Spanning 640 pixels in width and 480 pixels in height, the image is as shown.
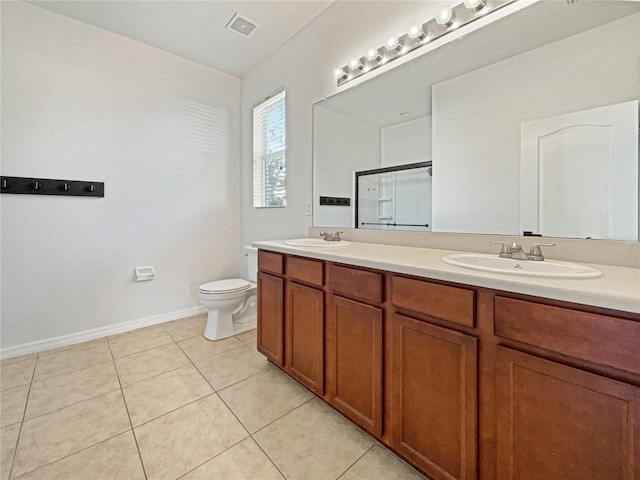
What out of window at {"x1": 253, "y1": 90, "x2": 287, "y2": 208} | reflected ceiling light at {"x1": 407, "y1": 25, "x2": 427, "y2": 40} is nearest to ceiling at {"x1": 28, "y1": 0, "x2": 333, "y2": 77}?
window at {"x1": 253, "y1": 90, "x2": 287, "y2": 208}

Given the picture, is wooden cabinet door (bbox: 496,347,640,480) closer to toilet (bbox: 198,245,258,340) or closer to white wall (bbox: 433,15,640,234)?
white wall (bbox: 433,15,640,234)

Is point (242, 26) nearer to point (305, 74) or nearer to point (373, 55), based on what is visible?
point (305, 74)

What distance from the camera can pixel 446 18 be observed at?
4.85 feet

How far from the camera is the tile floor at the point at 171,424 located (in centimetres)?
116

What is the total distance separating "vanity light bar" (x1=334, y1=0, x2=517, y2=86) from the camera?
4.55 feet

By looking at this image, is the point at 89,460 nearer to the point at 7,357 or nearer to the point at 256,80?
the point at 7,357

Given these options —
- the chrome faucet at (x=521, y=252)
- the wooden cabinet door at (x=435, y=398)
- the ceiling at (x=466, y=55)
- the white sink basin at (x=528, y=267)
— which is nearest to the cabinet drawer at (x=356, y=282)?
the wooden cabinet door at (x=435, y=398)

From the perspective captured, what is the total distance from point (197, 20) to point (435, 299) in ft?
9.01

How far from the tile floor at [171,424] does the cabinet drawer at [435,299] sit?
722 mm

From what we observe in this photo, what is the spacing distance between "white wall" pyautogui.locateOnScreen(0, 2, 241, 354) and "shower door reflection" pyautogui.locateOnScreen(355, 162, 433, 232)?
1848 millimetres

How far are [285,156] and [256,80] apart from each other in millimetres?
1026

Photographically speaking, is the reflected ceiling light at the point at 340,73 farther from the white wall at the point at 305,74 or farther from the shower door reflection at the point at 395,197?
the shower door reflection at the point at 395,197

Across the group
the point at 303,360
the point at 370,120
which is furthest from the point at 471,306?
the point at 370,120

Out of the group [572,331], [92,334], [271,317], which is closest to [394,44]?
[572,331]
